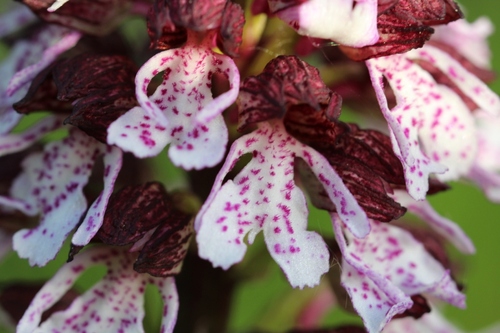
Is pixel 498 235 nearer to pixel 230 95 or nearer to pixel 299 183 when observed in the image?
pixel 299 183

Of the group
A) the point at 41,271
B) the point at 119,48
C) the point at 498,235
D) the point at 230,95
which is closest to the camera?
the point at 230,95

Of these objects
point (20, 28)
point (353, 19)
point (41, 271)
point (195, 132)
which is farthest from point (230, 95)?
point (41, 271)

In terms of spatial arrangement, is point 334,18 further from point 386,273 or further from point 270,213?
point 386,273

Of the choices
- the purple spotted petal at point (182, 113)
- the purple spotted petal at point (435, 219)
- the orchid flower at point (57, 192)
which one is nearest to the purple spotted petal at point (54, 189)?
the orchid flower at point (57, 192)

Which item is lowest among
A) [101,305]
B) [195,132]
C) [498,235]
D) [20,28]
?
[498,235]

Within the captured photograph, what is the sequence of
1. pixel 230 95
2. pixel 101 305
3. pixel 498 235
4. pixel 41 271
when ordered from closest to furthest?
1. pixel 230 95
2. pixel 101 305
3. pixel 41 271
4. pixel 498 235

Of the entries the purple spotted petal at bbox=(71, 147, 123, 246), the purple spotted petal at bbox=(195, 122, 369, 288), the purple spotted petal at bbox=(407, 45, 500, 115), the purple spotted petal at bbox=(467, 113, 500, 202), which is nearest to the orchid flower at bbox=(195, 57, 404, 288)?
the purple spotted petal at bbox=(195, 122, 369, 288)
